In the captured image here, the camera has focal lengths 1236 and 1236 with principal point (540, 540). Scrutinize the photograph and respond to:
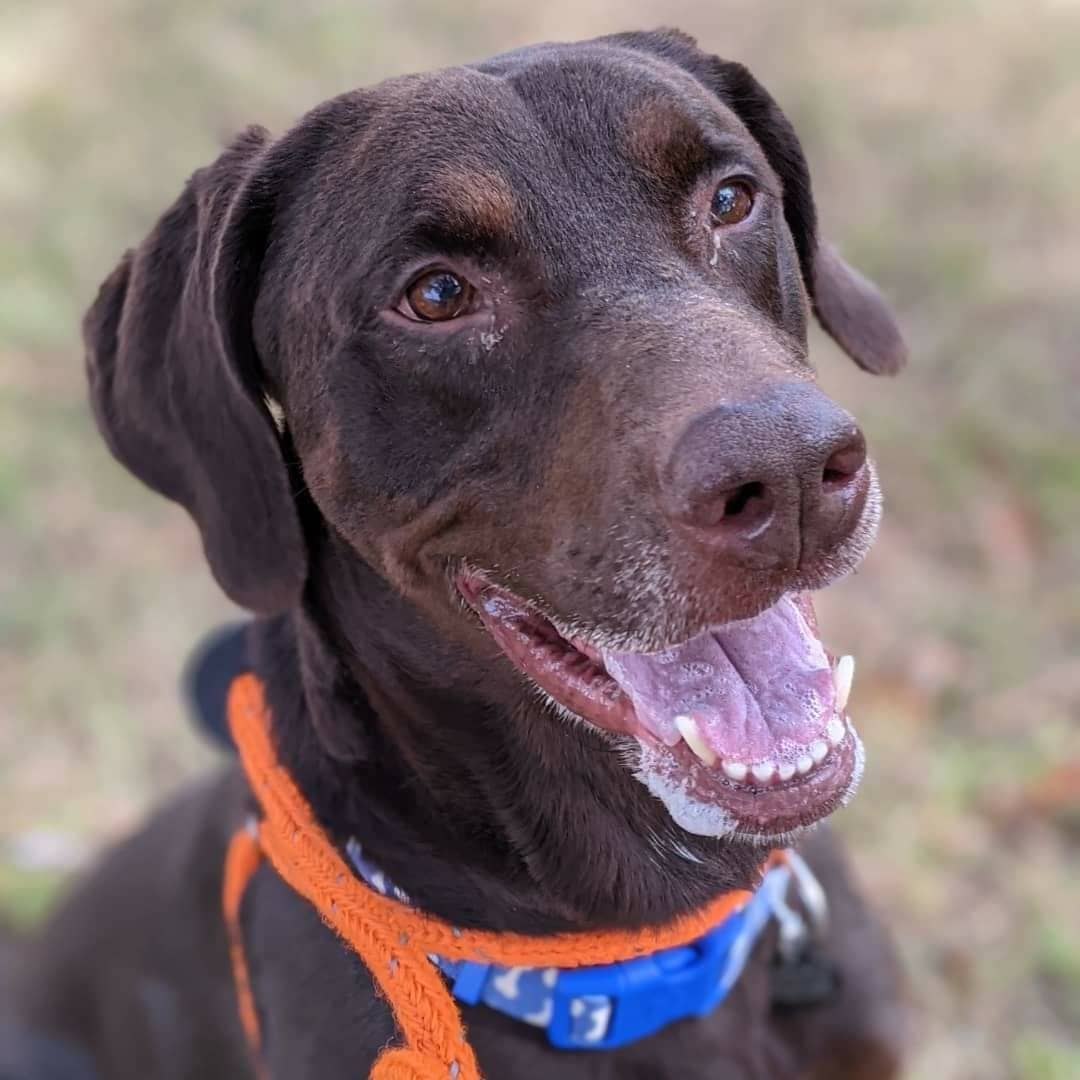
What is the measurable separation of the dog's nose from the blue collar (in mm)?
843

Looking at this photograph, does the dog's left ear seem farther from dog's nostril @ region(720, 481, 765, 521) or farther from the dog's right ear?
dog's nostril @ region(720, 481, 765, 521)

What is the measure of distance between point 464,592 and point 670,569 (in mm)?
435

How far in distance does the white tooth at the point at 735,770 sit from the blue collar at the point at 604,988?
0.50 meters

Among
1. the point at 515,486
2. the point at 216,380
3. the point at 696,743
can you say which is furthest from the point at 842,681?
the point at 216,380

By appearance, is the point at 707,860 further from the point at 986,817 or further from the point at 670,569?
the point at 986,817

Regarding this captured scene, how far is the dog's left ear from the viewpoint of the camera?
2305 millimetres

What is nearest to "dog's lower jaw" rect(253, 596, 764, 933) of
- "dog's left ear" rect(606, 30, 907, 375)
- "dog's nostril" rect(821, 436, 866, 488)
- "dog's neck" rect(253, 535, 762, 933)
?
"dog's neck" rect(253, 535, 762, 933)

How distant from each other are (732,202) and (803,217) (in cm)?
40

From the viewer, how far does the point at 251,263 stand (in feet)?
7.06

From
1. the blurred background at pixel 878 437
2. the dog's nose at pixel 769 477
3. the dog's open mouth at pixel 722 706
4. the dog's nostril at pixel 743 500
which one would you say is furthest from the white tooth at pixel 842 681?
the blurred background at pixel 878 437

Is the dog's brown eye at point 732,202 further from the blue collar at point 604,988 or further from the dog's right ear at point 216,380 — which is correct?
the blue collar at point 604,988

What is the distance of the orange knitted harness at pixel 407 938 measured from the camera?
74.9 inches

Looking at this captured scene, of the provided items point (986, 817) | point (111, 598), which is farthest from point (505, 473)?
point (111, 598)

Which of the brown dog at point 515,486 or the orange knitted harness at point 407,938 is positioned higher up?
the brown dog at point 515,486
